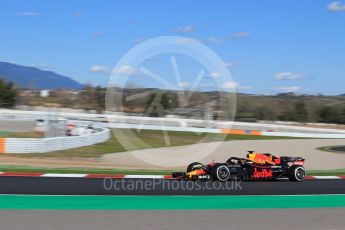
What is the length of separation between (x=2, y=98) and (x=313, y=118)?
55.5 m

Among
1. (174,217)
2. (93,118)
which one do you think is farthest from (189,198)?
(93,118)

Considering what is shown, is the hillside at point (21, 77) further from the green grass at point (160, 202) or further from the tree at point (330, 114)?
the green grass at point (160, 202)

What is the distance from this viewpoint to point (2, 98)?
257 ft

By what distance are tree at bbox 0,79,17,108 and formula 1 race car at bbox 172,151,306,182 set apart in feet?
229

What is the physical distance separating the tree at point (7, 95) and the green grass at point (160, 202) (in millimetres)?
72009

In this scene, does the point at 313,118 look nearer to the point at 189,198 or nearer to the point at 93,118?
the point at 93,118

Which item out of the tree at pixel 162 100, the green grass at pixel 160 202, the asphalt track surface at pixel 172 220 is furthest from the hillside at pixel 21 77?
Answer: the asphalt track surface at pixel 172 220

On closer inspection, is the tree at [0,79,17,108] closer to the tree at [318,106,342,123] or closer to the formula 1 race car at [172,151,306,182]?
the tree at [318,106,342,123]

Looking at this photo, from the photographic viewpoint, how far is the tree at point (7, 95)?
78.2 meters

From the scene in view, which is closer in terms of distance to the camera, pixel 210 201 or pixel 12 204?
pixel 12 204

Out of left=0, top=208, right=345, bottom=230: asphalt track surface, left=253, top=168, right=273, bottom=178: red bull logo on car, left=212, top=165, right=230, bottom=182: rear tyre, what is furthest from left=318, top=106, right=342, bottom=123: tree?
left=0, top=208, right=345, bottom=230: asphalt track surface

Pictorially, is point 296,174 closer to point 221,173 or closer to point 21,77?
point 221,173

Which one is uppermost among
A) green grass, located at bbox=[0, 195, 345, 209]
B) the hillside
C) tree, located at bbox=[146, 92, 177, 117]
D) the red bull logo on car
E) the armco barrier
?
the hillside

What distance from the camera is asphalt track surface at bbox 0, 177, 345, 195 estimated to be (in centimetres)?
1034
